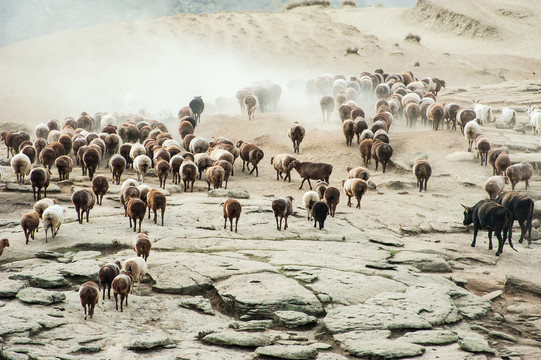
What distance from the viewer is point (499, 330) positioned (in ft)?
27.1

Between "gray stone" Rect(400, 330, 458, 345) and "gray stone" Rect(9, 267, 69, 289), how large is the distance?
5.59 metres

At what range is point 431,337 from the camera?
749 cm

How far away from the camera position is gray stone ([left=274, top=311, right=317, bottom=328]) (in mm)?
7812

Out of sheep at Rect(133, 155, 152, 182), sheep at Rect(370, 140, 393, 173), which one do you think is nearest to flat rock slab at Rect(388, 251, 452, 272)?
sheep at Rect(370, 140, 393, 173)

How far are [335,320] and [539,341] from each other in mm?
3161

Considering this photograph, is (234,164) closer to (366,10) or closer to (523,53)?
(523,53)

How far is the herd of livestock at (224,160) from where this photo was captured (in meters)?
11.7

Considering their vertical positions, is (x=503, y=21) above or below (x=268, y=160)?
above

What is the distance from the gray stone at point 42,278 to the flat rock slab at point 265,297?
2.65m

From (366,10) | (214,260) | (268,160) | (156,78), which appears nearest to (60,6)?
(366,10)

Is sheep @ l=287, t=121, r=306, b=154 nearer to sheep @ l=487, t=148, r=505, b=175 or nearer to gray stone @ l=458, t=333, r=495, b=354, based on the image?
sheep @ l=487, t=148, r=505, b=175

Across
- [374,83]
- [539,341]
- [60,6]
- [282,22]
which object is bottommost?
[539,341]

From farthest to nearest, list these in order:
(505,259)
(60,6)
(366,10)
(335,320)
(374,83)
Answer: (60,6) < (366,10) < (374,83) < (505,259) < (335,320)

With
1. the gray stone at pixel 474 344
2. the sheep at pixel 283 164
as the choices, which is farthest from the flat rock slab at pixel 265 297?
the sheep at pixel 283 164
